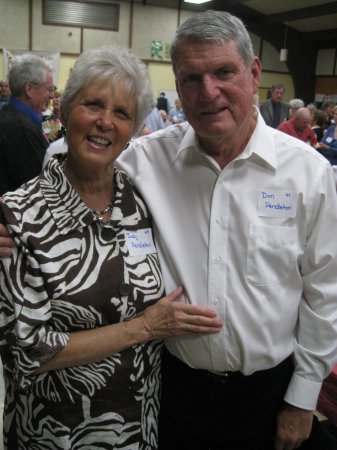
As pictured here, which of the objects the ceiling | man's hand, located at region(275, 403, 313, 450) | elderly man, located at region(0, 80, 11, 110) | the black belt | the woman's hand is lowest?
man's hand, located at region(275, 403, 313, 450)

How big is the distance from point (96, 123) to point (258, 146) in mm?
500

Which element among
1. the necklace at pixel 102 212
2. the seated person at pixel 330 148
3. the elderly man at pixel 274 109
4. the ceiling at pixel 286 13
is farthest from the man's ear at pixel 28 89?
the ceiling at pixel 286 13

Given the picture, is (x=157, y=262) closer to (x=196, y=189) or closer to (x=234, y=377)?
(x=196, y=189)

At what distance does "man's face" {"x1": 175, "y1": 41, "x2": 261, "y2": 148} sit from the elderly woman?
15cm

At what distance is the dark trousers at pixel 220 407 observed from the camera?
4.97 feet

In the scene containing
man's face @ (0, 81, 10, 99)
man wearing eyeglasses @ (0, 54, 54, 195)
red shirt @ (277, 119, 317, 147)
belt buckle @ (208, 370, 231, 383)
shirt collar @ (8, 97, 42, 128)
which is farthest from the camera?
man's face @ (0, 81, 10, 99)

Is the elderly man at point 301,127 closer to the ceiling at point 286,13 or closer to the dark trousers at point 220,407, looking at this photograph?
the dark trousers at point 220,407

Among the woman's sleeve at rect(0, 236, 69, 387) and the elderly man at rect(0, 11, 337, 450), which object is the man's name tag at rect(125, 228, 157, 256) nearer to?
the elderly man at rect(0, 11, 337, 450)

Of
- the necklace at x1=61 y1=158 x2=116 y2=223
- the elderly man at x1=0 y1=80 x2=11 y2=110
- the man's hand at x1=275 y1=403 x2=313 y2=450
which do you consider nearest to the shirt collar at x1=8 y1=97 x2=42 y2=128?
the necklace at x1=61 y1=158 x2=116 y2=223

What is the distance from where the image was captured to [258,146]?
1442 mm

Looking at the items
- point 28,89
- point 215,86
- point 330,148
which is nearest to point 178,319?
point 215,86

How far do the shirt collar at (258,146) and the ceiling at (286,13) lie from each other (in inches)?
497

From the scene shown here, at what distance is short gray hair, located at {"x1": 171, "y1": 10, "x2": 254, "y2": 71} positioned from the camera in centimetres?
132

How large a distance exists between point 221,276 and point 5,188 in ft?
7.16
